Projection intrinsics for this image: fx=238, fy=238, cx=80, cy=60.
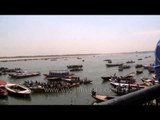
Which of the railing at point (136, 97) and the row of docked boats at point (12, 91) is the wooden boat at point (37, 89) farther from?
the railing at point (136, 97)

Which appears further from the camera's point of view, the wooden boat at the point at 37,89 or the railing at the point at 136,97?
the wooden boat at the point at 37,89

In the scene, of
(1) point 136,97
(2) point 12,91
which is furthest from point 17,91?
(1) point 136,97

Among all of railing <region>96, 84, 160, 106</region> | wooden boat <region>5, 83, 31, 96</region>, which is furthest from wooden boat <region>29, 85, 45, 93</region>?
railing <region>96, 84, 160, 106</region>

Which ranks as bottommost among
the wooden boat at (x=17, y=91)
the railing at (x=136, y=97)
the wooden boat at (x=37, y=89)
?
the wooden boat at (x=37, y=89)

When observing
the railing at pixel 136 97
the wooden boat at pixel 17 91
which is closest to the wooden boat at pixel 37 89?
the wooden boat at pixel 17 91

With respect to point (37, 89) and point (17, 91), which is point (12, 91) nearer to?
point (17, 91)

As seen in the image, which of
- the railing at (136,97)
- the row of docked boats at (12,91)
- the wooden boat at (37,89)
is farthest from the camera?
the wooden boat at (37,89)
